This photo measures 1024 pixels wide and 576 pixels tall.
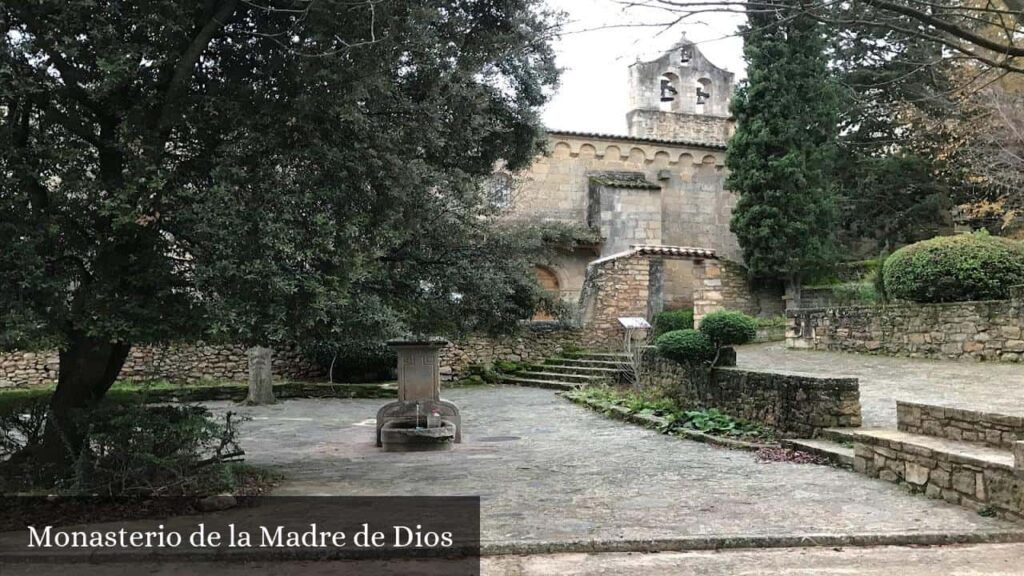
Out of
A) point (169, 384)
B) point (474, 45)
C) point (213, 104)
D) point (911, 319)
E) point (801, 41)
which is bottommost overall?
point (169, 384)

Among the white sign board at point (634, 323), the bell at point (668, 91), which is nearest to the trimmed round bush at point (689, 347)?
the white sign board at point (634, 323)

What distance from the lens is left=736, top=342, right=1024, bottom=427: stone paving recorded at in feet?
26.2

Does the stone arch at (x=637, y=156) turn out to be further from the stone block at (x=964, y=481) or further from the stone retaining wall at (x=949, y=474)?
the stone block at (x=964, y=481)

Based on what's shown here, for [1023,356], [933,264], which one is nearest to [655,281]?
[933,264]

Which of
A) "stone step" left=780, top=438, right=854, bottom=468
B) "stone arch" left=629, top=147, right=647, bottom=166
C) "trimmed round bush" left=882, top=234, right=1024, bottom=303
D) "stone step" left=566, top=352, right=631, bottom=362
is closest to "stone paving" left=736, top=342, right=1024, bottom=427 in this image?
"stone step" left=780, top=438, right=854, bottom=468

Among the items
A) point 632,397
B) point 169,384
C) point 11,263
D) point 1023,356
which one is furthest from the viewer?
point 169,384

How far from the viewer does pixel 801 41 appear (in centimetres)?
1942

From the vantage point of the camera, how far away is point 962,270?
11984mm

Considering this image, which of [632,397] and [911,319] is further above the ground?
[911,319]

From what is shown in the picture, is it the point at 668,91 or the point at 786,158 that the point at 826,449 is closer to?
the point at 786,158

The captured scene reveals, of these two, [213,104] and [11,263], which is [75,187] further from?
[213,104]

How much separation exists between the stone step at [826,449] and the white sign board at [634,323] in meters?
8.78

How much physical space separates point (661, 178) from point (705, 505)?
1853 centimetres

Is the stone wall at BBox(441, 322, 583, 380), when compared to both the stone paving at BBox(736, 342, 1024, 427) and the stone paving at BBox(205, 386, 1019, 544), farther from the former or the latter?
the stone paving at BBox(205, 386, 1019, 544)
